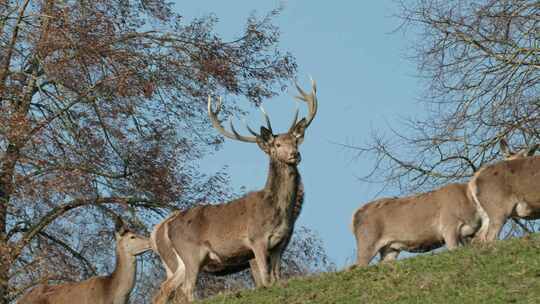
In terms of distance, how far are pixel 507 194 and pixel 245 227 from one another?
331 centimetres

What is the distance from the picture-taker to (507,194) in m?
17.0

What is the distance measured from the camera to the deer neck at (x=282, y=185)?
1708 centimetres

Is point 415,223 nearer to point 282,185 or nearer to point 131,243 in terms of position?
point 282,185

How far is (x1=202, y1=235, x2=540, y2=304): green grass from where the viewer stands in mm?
12625

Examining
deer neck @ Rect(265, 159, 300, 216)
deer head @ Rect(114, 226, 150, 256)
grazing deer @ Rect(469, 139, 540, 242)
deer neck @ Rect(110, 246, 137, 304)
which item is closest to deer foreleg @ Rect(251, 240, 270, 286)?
deer neck @ Rect(265, 159, 300, 216)

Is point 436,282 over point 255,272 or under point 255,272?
under

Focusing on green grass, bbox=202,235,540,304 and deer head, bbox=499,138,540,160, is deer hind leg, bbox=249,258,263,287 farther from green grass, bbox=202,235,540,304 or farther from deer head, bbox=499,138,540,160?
deer head, bbox=499,138,540,160

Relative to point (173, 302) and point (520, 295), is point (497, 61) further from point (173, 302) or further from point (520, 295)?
point (520, 295)

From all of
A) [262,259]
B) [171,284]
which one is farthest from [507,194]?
[171,284]

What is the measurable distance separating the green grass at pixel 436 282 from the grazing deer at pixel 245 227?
6.12 ft

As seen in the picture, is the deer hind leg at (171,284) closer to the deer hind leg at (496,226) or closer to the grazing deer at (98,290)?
the grazing deer at (98,290)

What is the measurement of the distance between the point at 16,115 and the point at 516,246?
37.2 feet

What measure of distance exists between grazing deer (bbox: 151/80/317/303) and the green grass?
1.86 meters

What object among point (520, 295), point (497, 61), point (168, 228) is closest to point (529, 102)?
point (497, 61)
